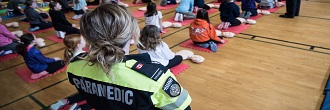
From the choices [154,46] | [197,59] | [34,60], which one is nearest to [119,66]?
[154,46]

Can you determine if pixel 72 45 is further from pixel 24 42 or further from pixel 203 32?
pixel 203 32

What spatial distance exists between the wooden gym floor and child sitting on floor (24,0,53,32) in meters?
1.29

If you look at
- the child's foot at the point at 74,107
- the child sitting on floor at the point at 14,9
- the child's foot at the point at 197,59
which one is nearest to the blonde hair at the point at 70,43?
the child's foot at the point at 74,107

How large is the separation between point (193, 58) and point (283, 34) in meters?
1.97

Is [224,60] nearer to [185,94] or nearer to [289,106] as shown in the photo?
[289,106]

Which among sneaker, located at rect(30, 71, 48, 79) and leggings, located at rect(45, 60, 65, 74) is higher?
leggings, located at rect(45, 60, 65, 74)

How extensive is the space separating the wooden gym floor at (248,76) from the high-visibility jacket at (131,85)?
150 cm

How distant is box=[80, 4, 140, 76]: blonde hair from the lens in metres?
0.99

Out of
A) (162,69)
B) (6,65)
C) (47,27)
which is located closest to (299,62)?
(162,69)

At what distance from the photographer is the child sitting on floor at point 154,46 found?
297cm

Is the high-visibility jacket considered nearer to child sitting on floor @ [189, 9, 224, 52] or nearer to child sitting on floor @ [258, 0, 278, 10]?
child sitting on floor @ [189, 9, 224, 52]

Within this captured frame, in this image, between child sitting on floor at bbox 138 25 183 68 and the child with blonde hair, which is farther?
child sitting on floor at bbox 138 25 183 68

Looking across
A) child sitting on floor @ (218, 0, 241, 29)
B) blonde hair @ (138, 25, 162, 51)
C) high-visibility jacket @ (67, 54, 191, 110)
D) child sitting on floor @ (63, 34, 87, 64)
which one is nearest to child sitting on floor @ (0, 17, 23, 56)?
child sitting on floor @ (63, 34, 87, 64)

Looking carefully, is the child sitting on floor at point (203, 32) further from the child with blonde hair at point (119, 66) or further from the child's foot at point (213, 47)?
the child with blonde hair at point (119, 66)
